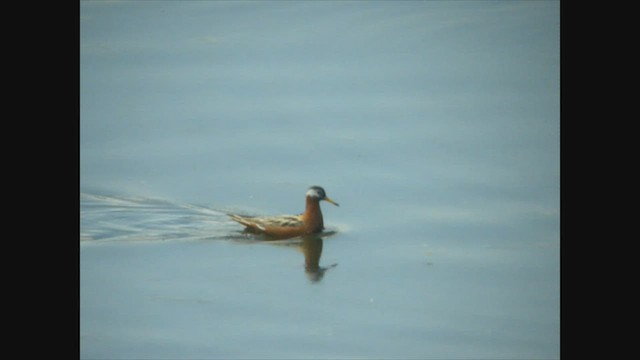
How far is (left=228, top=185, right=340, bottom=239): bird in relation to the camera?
6.27m

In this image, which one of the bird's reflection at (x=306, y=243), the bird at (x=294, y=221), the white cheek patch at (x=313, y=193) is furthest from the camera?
the white cheek patch at (x=313, y=193)

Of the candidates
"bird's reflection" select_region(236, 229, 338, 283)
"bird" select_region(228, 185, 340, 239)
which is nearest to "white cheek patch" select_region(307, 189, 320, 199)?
"bird" select_region(228, 185, 340, 239)

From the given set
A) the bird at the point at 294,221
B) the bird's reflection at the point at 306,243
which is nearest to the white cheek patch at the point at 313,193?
the bird at the point at 294,221

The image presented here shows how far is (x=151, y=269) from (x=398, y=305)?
1297 millimetres

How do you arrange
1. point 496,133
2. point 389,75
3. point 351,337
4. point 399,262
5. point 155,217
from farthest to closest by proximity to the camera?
point 389,75 < point 496,133 < point 155,217 < point 399,262 < point 351,337

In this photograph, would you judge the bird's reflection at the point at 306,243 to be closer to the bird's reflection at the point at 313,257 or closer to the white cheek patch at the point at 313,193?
the bird's reflection at the point at 313,257

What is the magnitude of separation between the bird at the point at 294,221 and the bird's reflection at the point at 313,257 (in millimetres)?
54

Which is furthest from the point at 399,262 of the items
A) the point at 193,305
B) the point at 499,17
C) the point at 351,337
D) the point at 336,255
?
the point at 499,17

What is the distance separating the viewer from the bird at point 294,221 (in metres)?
6.27

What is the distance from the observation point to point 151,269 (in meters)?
5.95

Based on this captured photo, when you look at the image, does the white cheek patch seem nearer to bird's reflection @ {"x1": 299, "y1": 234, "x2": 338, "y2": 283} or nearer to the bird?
the bird

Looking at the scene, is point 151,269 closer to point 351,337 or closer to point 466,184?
point 351,337

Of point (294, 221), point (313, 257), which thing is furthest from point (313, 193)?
point (313, 257)

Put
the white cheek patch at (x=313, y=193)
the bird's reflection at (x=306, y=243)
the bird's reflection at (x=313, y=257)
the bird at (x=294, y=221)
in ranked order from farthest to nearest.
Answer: the white cheek patch at (x=313, y=193), the bird at (x=294, y=221), the bird's reflection at (x=306, y=243), the bird's reflection at (x=313, y=257)
